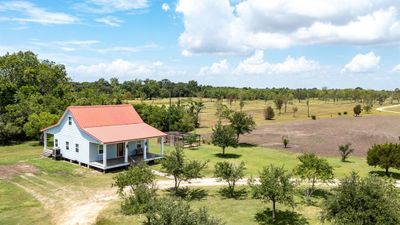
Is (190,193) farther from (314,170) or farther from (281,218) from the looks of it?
(314,170)

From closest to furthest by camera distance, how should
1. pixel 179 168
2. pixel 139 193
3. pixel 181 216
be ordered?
pixel 181 216
pixel 139 193
pixel 179 168

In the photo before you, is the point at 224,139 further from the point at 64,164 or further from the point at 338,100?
the point at 338,100

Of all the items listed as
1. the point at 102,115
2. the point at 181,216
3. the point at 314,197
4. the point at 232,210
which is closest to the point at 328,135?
the point at 314,197

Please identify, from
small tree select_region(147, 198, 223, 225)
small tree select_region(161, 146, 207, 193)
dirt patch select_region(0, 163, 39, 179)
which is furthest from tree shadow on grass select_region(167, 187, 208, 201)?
dirt patch select_region(0, 163, 39, 179)

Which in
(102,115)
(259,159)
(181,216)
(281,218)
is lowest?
(281,218)

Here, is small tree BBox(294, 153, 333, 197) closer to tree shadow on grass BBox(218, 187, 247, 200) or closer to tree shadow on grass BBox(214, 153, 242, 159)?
tree shadow on grass BBox(218, 187, 247, 200)

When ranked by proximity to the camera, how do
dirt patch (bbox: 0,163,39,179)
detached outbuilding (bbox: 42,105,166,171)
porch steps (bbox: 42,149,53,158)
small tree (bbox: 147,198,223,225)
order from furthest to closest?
porch steps (bbox: 42,149,53,158), detached outbuilding (bbox: 42,105,166,171), dirt patch (bbox: 0,163,39,179), small tree (bbox: 147,198,223,225)

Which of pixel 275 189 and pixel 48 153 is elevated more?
pixel 275 189
